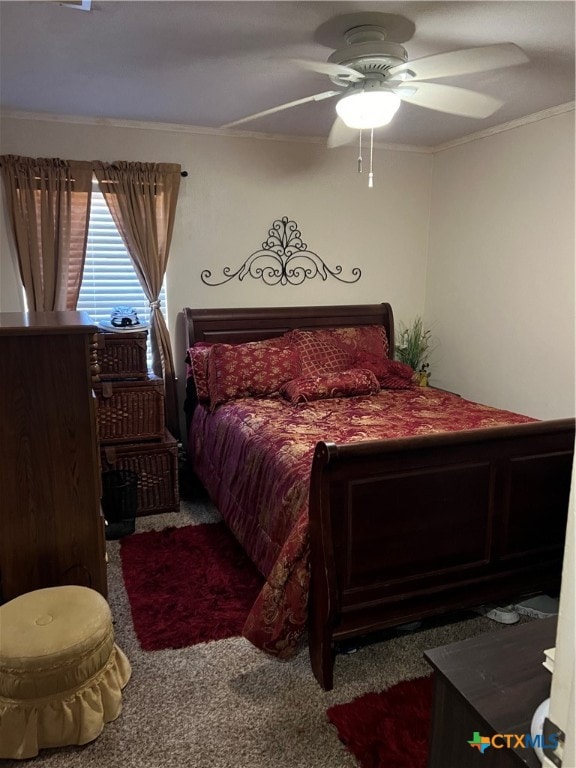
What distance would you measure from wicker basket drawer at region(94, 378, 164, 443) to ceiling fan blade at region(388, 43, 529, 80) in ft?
7.14

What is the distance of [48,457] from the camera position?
2.03 metres

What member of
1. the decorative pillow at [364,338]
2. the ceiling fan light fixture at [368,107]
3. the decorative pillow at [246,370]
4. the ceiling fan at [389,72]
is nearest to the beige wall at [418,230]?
the decorative pillow at [364,338]

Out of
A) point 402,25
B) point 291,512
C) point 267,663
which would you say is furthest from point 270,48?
point 267,663

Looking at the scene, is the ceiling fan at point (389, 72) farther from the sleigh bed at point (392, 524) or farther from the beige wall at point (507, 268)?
the sleigh bed at point (392, 524)

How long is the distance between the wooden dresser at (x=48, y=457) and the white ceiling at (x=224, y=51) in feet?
4.02

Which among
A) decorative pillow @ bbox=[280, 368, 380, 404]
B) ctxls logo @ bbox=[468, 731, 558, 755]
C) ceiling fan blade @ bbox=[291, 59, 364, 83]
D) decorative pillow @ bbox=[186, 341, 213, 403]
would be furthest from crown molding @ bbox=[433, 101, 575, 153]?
ctxls logo @ bbox=[468, 731, 558, 755]

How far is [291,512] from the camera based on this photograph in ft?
7.50

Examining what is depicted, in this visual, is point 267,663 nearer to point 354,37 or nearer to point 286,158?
point 354,37

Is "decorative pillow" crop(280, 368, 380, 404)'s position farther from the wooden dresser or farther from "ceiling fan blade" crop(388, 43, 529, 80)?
"ceiling fan blade" crop(388, 43, 529, 80)

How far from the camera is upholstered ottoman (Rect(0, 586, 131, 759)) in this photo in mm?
1706

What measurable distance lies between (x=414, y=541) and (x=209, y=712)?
938 millimetres

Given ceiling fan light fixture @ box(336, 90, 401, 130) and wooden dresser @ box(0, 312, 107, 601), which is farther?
ceiling fan light fixture @ box(336, 90, 401, 130)

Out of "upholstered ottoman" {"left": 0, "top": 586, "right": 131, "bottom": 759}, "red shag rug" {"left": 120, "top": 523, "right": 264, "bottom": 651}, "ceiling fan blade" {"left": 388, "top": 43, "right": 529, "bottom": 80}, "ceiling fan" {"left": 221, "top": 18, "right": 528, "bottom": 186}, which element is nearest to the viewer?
"upholstered ottoman" {"left": 0, "top": 586, "right": 131, "bottom": 759}

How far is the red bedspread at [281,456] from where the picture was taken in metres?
2.08
